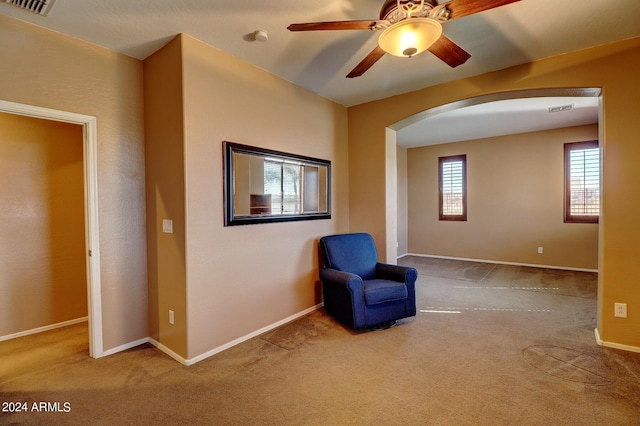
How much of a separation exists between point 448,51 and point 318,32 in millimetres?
1021

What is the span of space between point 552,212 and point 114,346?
7203 mm

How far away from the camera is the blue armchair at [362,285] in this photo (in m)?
3.00

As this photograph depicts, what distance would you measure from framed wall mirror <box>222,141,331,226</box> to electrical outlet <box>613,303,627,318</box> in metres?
2.94

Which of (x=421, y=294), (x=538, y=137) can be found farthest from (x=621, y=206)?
(x=538, y=137)

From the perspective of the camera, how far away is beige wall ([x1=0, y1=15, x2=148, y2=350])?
223 centimetres

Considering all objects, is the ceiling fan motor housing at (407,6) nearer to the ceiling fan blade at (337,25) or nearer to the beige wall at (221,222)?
the ceiling fan blade at (337,25)

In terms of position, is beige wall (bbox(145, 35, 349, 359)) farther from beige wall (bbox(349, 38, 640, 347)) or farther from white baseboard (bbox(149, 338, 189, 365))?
beige wall (bbox(349, 38, 640, 347))

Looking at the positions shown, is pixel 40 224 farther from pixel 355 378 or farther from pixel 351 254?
pixel 355 378

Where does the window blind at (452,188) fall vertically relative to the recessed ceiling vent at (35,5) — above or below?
below

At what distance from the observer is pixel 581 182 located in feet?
18.3

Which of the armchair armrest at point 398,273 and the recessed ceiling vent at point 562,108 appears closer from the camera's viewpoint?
the armchair armrest at point 398,273

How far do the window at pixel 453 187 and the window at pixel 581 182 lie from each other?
179 cm

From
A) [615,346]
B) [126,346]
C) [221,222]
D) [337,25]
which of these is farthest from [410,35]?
[126,346]

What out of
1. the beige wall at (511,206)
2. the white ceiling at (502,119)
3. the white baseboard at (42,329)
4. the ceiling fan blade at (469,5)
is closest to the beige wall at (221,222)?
the white baseboard at (42,329)
